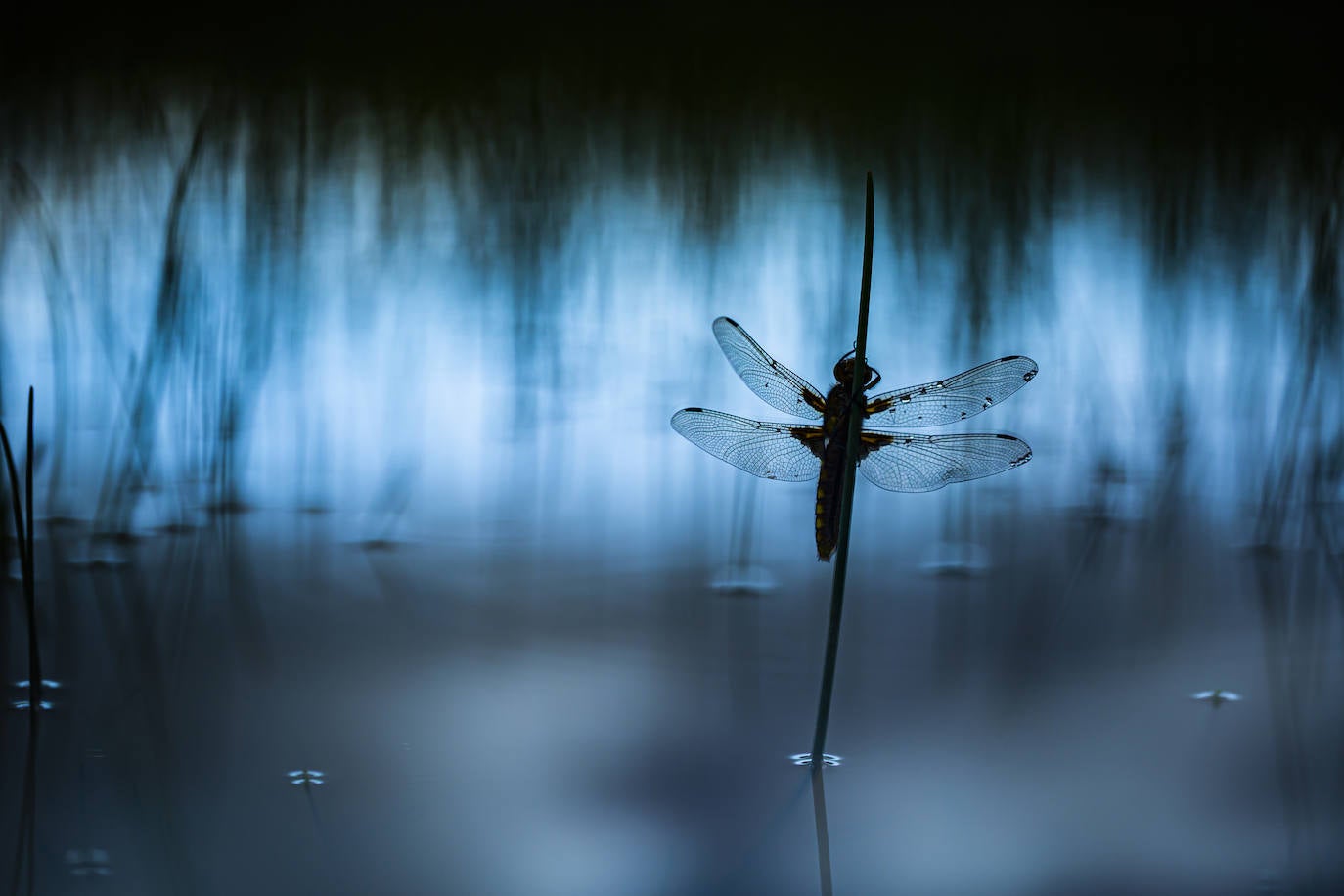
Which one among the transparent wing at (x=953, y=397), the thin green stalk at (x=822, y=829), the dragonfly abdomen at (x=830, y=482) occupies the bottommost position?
the thin green stalk at (x=822, y=829)

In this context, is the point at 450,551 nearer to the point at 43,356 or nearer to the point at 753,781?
the point at 753,781

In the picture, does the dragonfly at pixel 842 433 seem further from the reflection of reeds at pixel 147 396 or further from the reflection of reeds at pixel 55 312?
the reflection of reeds at pixel 55 312

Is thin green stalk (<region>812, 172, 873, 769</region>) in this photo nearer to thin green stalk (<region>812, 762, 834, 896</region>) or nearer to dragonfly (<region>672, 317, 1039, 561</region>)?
thin green stalk (<region>812, 762, 834, 896</region>)

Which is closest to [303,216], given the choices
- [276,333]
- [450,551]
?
[276,333]

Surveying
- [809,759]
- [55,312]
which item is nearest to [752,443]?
[809,759]

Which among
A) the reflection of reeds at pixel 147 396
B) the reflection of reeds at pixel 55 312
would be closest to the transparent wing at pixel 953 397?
the reflection of reeds at pixel 147 396

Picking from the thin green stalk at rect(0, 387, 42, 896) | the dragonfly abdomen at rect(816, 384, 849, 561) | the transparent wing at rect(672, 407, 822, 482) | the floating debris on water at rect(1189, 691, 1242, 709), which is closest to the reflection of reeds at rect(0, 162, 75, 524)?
the thin green stalk at rect(0, 387, 42, 896)

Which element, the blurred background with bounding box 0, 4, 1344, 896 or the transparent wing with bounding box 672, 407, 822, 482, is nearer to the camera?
the blurred background with bounding box 0, 4, 1344, 896
